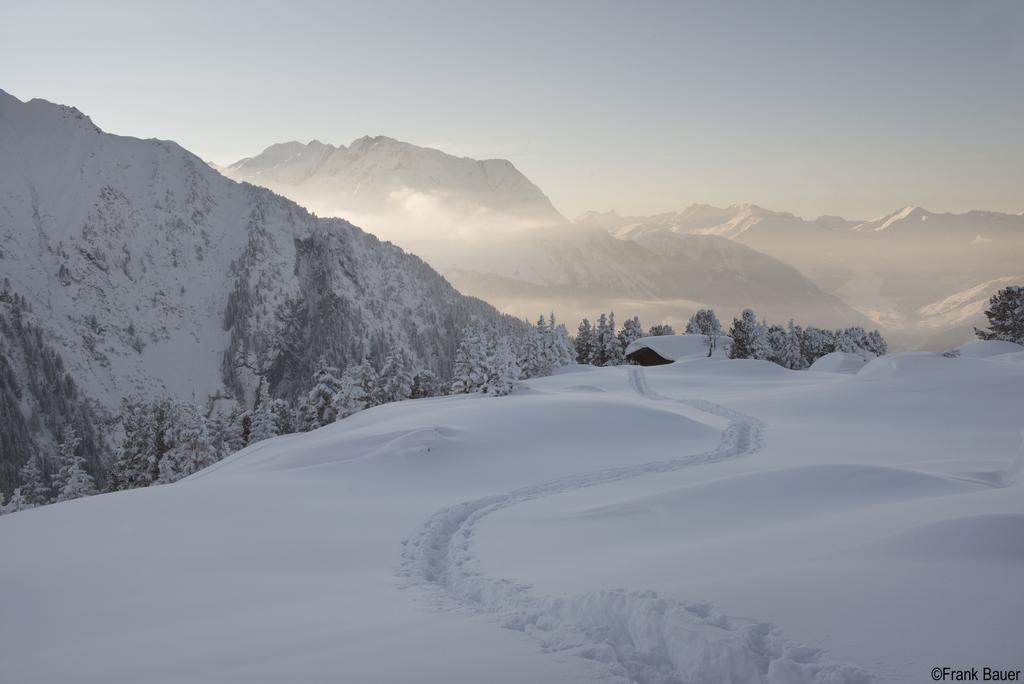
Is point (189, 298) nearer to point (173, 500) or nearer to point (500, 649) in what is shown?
point (173, 500)

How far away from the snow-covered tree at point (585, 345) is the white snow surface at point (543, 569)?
7481 cm

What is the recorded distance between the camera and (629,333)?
9619 cm

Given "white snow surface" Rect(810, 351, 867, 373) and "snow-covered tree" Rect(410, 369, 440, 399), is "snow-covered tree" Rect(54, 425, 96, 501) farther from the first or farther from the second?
"white snow surface" Rect(810, 351, 867, 373)

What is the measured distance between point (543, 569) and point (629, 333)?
89.1 m

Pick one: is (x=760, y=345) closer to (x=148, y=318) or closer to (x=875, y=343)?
(x=875, y=343)

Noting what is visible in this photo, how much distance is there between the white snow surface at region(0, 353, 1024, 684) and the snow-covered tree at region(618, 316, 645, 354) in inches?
2878

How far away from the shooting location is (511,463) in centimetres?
2077

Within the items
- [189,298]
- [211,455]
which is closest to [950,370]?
[211,455]

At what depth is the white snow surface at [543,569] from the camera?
543cm

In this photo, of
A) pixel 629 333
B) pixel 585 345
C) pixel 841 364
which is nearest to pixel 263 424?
pixel 841 364

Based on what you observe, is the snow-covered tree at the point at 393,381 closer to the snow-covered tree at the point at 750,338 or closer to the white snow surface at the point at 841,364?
the white snow surface at the point at 841,364

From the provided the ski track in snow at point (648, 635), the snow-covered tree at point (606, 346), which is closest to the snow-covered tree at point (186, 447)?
the ski track in snow at point (648, 635)

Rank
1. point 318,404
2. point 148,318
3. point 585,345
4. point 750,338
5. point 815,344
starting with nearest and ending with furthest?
1. point 318,404
2. point 750,338
3. point 815,344
4. point 585,345
5. point 148,318

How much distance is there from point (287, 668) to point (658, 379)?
47.0 meters
